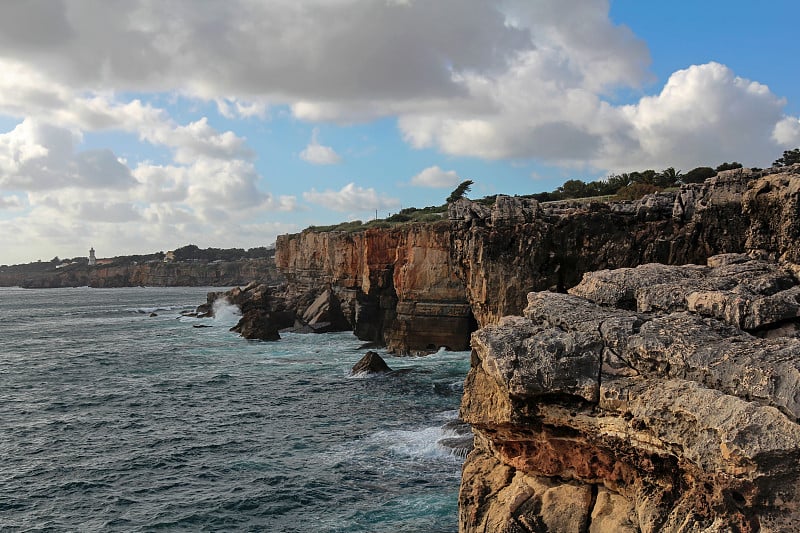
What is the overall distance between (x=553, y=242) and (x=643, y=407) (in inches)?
825

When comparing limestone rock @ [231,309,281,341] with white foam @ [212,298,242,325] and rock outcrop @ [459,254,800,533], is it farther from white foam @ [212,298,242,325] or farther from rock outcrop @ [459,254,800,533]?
rock outcrop @ [459,254,800,533]

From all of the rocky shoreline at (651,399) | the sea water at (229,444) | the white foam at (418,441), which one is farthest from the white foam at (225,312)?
the rocky shoreline at (651,399)

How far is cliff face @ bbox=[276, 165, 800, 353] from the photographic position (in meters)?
11.5

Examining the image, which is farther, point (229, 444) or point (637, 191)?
point (637, 191)

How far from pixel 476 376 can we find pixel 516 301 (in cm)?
1895

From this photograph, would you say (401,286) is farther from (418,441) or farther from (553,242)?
(418,441)

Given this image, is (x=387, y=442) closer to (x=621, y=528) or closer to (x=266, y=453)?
(x=266, y=453)

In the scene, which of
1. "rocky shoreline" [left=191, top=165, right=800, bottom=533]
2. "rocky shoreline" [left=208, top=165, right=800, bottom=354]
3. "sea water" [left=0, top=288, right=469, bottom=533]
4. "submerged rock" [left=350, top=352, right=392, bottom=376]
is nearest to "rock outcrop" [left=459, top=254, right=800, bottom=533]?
"rocky shoreline" [left=191, top=165, right=800, bottom=533]

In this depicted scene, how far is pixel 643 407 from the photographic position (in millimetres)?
7184

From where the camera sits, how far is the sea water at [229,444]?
17.7m

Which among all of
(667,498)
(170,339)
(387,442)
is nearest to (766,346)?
(667,498)

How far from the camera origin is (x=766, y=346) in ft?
23.6

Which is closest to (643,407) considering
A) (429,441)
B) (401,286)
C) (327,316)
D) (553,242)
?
(429,441)

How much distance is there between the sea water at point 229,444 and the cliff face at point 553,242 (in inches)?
166
